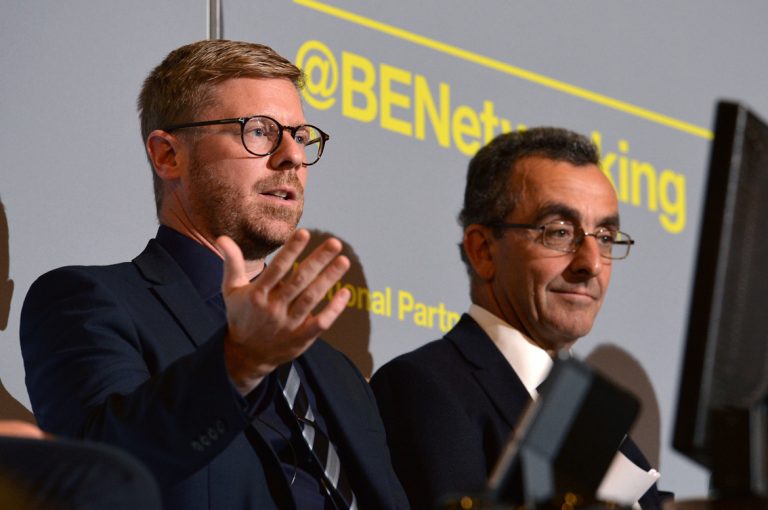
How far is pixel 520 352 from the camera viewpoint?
316 centimetres

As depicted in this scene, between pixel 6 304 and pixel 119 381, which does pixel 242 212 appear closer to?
pixel 6 304

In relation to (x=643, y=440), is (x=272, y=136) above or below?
above

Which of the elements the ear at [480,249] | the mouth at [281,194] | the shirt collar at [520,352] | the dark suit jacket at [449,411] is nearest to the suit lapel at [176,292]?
the mouth at [281,194]

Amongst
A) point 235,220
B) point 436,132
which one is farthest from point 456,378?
point 436,132

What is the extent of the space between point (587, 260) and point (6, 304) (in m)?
1.48

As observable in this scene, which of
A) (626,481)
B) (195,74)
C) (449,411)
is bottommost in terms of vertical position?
(626,481)

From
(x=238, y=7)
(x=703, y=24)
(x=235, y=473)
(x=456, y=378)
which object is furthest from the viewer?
(x=703, y=24)

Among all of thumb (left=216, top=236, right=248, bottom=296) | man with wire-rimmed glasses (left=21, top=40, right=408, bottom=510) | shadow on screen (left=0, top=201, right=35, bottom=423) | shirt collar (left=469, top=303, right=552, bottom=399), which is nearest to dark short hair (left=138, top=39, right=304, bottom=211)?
man with wire-rimmed glasses (left=21, top=40, right=408, bottom=510)

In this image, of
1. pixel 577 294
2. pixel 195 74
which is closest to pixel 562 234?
pixel 577 294

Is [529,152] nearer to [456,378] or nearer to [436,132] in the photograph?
[436,132]

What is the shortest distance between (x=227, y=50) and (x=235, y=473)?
3.51ft

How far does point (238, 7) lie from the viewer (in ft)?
10.7

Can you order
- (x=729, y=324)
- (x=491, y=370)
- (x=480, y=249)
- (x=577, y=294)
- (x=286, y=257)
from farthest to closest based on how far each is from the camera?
(x=480, y=249), (x=577, y=294), (x=491, y=370), (x=286, y=257), (x=729, y=324)

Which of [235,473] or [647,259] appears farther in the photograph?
[647,259]
